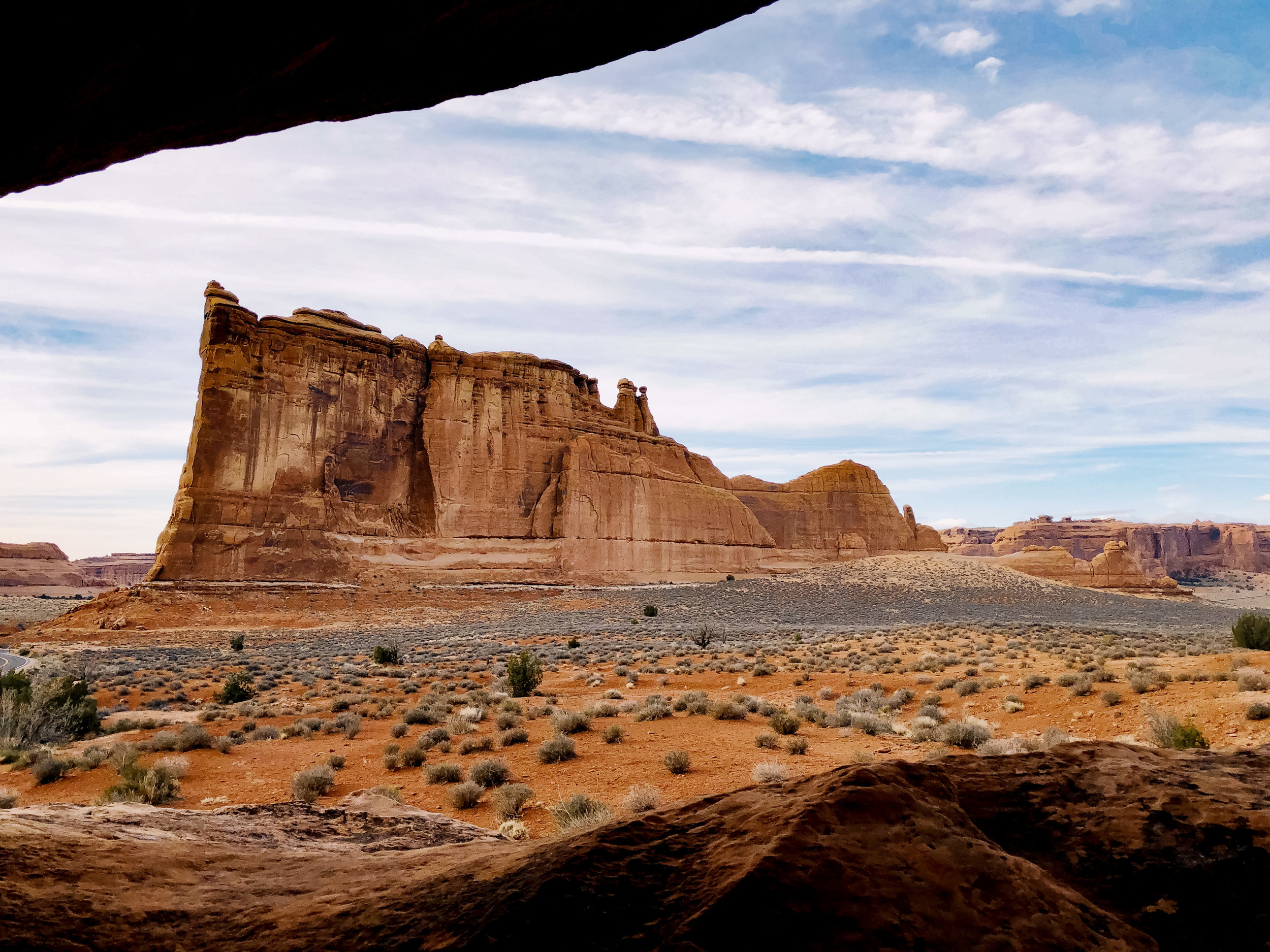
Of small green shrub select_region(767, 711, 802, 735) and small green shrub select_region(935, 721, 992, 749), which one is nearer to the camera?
small green shrub select_region(935, 721, 992, 749)

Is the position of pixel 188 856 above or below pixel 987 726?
above

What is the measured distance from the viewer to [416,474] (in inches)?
2120

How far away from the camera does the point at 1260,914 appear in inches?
77.5

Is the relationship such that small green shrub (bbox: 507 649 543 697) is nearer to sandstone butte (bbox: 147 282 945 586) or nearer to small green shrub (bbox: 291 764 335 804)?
small green shrub (bbox: 291 764 335 804)

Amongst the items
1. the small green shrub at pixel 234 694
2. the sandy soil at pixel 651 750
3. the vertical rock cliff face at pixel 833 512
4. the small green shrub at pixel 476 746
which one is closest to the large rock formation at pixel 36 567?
the vertical rock cliff face at pixel 833 512

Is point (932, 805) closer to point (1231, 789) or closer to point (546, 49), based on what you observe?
point (1231, 789)

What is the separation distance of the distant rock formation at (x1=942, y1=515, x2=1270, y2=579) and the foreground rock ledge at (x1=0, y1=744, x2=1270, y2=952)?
13510cm

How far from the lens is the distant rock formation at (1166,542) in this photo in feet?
408

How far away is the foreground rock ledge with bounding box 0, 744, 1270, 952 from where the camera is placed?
1871 millimetres

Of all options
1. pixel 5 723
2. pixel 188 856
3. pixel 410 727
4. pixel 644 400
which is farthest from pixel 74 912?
pixel 644 400

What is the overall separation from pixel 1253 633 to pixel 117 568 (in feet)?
497

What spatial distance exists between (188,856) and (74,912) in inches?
31.3

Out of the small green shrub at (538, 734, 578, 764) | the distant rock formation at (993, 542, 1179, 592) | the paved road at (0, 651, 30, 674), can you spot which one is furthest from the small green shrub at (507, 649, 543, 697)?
the distant rock formation at (993, 542, 1179, 592)

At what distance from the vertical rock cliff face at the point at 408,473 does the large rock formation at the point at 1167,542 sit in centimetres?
8486
